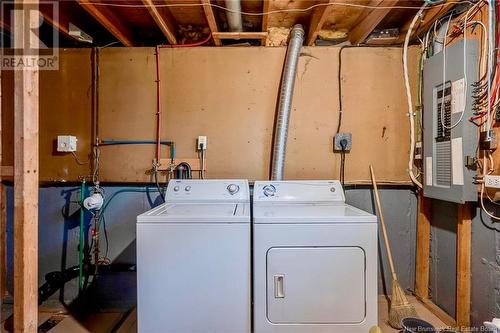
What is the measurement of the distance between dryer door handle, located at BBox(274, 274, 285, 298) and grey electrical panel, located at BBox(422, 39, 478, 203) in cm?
133

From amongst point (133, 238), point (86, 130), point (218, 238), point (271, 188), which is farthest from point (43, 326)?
point (271, 188)

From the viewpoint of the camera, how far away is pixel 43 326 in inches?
86.8

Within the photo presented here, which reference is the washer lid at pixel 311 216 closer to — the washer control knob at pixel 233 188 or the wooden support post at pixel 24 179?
the washer control knob at pixel 233 188

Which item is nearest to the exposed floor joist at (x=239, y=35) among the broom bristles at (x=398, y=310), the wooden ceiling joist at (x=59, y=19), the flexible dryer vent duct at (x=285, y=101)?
the flexible dryer vent duct at (x=285, y=101)

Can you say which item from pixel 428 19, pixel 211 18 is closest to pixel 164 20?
pixel 211 18

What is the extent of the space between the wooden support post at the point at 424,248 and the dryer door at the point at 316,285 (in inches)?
46.7

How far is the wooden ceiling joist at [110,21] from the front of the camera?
1997 mm

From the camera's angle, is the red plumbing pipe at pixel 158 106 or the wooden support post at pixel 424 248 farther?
the red plumbing pipe at pixel 158 106

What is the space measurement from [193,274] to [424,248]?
199 centimetres

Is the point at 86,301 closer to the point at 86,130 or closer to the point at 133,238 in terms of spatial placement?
the point at 133,238

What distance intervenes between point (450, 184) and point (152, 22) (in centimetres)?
268

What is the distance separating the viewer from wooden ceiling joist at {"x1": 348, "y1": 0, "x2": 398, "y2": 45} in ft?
6.62

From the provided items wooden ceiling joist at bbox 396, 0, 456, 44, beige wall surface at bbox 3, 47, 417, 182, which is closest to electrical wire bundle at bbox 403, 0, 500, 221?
wooden ceiling joist at bbox 396, 0, 456, 44

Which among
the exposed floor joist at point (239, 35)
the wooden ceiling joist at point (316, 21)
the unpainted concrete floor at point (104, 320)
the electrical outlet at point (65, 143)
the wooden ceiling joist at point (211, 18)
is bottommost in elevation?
the unpainted concrete floor at point (104, 320)
